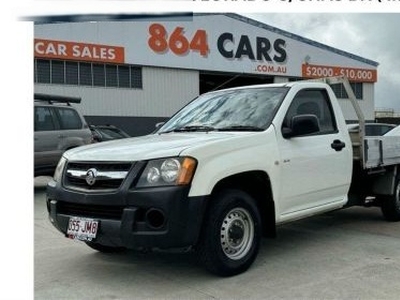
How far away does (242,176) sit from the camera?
4879 millimetres

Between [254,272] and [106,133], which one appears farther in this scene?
[106,133]

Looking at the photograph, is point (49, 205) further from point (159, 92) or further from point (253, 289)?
point (159, 92)

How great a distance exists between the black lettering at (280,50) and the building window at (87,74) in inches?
352

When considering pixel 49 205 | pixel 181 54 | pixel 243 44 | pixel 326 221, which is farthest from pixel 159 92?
pixel 49 205

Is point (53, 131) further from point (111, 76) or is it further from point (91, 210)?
point (111, 76)

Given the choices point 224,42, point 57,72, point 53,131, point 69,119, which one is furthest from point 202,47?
point 53,131

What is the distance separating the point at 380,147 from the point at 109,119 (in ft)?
62.7

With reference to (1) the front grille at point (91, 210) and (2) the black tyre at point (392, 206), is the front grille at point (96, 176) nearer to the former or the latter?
(1) the front grille at point (91, 210)

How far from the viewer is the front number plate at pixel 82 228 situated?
4471mm

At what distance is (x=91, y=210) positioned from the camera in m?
4.58

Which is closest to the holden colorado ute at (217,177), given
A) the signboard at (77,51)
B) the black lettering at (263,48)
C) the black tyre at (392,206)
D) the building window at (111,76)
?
the black tyre at (392,206)

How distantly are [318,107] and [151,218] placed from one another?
106 inches

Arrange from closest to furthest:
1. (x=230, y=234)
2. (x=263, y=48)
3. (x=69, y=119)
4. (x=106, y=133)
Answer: (x=230, y=234) < (x=69, y=119) < (x=106, y=133) < (x=263, y=48)

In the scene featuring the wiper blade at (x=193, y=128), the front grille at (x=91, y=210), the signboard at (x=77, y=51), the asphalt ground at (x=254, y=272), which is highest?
the signboard at (x=77, y=51)
